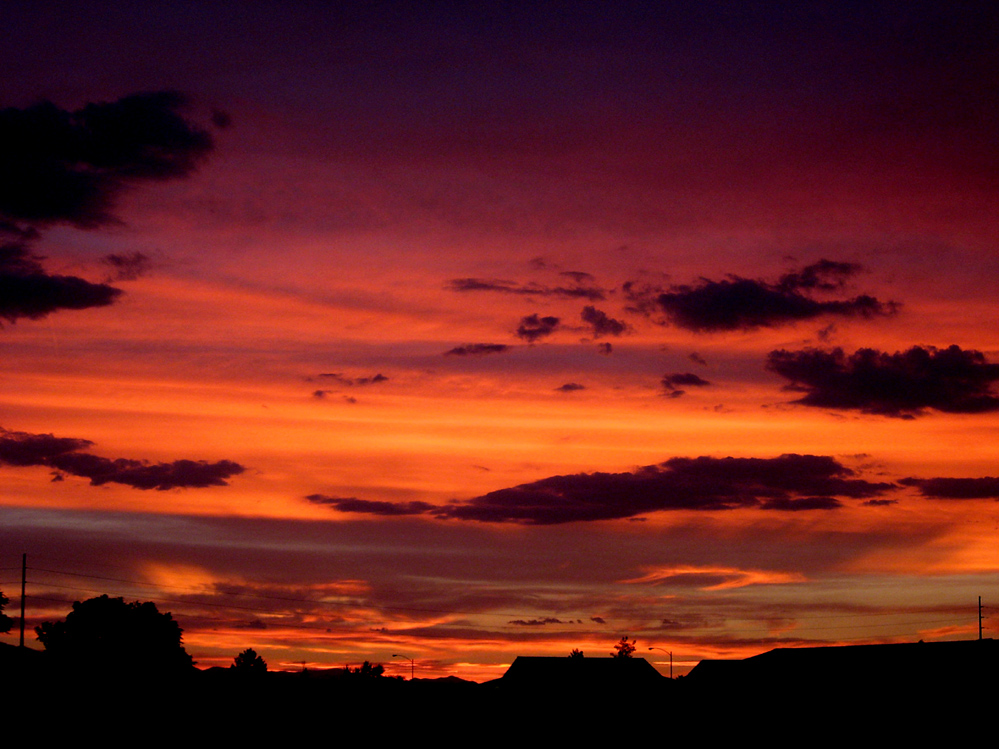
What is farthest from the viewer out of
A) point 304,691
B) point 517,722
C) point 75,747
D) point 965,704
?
point 517,722

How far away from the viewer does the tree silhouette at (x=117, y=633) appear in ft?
383

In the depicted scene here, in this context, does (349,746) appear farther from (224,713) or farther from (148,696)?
(148,696)

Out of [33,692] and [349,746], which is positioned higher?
[33,692]

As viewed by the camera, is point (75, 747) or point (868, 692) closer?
point (75, 747)

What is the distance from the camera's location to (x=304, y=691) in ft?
211

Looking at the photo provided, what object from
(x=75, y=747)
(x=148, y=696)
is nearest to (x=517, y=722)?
(x=148, y=696)

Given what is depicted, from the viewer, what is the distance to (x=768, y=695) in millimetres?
65000

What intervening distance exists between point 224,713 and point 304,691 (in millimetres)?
7111

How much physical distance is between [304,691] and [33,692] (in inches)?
665

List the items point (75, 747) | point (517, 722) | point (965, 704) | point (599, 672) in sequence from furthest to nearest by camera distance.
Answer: point (599, 672) < point (517, 722) < point (965, 704) < point (75, 747)

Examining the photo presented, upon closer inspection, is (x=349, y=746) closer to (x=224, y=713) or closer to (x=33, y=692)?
(x=224, y=713)

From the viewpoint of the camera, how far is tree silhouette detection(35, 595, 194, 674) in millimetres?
116812

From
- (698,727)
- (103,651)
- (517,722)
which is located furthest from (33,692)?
(103,651)

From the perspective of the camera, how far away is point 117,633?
391ft
